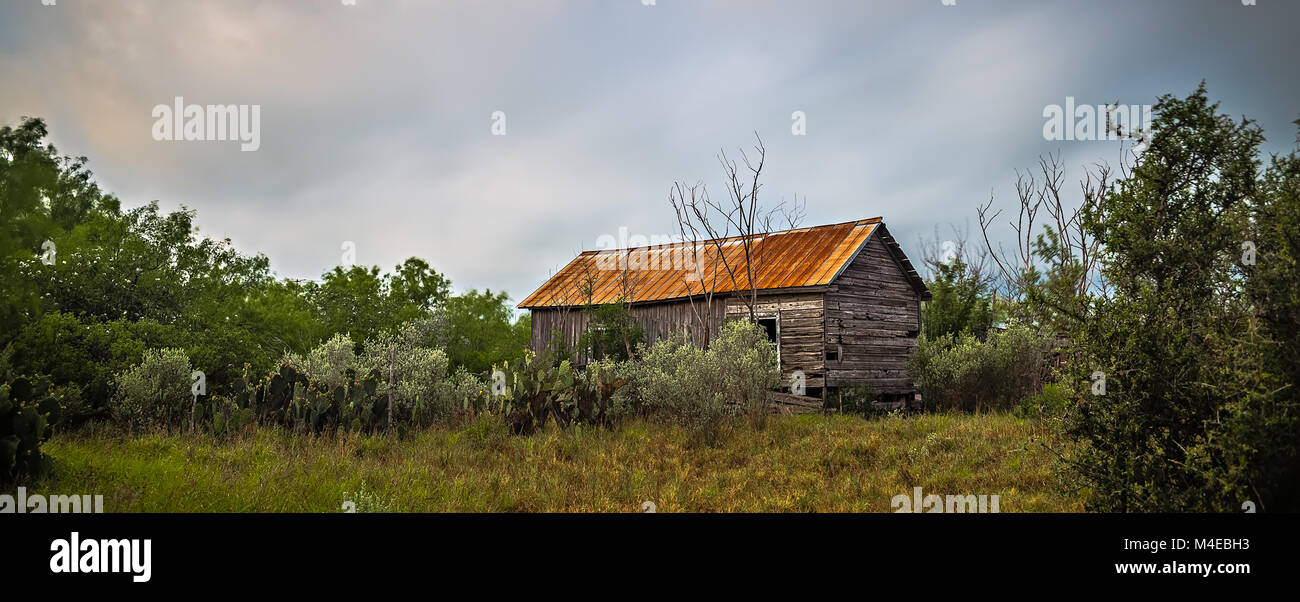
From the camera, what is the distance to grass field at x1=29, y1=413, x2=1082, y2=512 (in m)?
7.28

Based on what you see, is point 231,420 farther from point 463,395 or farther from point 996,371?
point 996,371

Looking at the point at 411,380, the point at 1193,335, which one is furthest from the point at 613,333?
the point at 1193,335

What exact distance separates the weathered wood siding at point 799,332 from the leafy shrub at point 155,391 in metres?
12.5

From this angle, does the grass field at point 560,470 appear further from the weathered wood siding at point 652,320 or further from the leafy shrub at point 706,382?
the weathered wood siding at point 652,320

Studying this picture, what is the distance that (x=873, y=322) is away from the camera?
18.7m

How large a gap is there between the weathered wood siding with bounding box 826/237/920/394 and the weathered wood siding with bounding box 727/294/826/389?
0.90ft

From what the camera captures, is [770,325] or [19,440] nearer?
[19,440]

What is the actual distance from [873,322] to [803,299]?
7.80ft

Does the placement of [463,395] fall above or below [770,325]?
below

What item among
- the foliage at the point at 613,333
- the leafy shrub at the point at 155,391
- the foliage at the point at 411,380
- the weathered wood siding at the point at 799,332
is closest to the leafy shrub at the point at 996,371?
the weathered wood siding at the point at 799,332

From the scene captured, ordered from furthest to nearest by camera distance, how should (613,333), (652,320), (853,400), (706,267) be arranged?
(706,267) < (652,320) < (613,333) < (853,400)

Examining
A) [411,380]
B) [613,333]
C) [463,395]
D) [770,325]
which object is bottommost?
→ [463,395]
